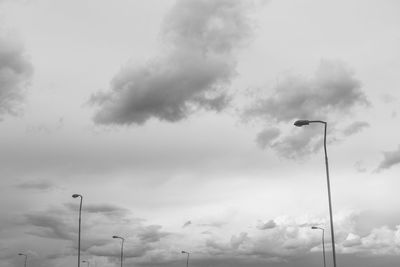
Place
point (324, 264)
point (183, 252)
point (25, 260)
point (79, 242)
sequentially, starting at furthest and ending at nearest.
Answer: point (25, 260)
point (183, 252)
point (324, 264)
point (79, 242)

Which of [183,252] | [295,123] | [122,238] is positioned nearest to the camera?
[295,123]

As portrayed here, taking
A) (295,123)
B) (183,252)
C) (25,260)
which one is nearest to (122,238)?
(183,252)

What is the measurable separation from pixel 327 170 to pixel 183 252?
81.9 meters

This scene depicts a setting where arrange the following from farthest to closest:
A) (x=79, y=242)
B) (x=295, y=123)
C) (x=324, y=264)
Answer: (x=324, y=264) < (x=79, y=242) < (x=295, y=123)

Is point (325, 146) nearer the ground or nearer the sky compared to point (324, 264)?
nearer the sky

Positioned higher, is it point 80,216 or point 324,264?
point 80,216

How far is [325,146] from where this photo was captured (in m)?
35.8

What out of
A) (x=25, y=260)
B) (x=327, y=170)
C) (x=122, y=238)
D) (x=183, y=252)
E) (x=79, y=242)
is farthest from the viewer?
(x=25, y=260)

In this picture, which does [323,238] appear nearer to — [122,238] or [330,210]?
[122,238]

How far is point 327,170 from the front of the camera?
1389 inches

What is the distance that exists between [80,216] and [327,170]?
3654 centimetres

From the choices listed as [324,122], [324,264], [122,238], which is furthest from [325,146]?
[122,238]

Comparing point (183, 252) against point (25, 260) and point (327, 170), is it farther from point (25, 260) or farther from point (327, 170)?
point (327, 170)

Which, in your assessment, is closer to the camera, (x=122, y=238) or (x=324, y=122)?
(x=324, y=122)
